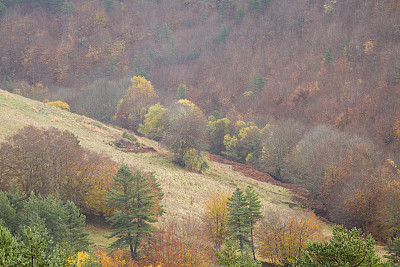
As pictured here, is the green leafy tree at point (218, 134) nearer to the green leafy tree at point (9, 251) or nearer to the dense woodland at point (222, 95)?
the dense woodland at point (222, 95)

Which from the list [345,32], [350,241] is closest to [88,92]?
[345,32]

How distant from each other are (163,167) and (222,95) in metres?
56.3

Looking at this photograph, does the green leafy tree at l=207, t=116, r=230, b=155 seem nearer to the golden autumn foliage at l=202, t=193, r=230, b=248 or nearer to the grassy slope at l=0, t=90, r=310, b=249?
the grassy slope at l=0, t=90, r=310, b=249

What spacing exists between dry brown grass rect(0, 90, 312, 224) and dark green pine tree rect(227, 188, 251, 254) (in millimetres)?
7387

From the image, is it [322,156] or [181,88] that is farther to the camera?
[181,88]

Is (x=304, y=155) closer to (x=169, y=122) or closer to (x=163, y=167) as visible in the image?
(x=163, y=167)

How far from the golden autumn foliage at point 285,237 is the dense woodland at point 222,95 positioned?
0.61ft

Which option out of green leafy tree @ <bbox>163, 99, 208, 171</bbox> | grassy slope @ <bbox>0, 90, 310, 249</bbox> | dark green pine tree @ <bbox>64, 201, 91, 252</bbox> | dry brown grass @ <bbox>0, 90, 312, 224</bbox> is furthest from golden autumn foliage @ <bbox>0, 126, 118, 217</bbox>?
green leafy tree @ <bbox>163, 99, 208, 171</bbox>

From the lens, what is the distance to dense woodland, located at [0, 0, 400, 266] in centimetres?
3003

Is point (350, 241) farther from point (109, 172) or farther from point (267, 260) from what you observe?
point (109, 172)

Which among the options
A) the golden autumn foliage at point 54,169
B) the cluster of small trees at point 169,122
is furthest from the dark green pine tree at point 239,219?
the cluster of small trees at point 169,122

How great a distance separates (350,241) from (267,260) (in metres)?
22.0

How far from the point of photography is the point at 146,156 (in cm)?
5444

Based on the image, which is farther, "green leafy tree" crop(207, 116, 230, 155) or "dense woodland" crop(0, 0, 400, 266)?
"green leafy tree" crop(207, 116, 230, 155)
